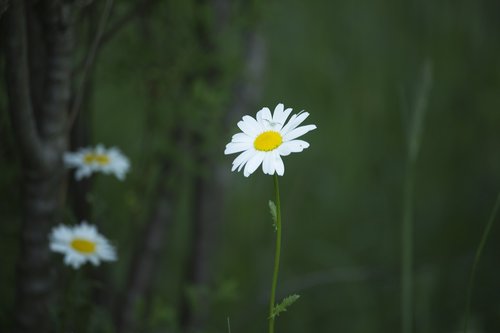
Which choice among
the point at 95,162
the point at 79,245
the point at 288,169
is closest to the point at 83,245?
the point at 79,245

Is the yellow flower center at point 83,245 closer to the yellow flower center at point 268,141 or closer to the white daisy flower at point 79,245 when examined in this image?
the white daisy flower at point 79,245

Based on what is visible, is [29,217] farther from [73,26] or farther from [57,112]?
[73,26]

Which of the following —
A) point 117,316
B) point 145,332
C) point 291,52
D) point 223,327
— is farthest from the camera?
point 291,52

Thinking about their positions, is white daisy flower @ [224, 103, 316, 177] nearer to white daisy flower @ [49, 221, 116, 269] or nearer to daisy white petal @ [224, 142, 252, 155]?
daisy white petal @ [224, 142, 252, 155]

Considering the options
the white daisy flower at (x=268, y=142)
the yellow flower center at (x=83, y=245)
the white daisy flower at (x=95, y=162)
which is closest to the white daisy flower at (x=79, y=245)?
the yellow flower center at (x=83, y=245)

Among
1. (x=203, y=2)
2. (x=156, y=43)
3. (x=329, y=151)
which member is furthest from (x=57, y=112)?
(x=329, y=151)
